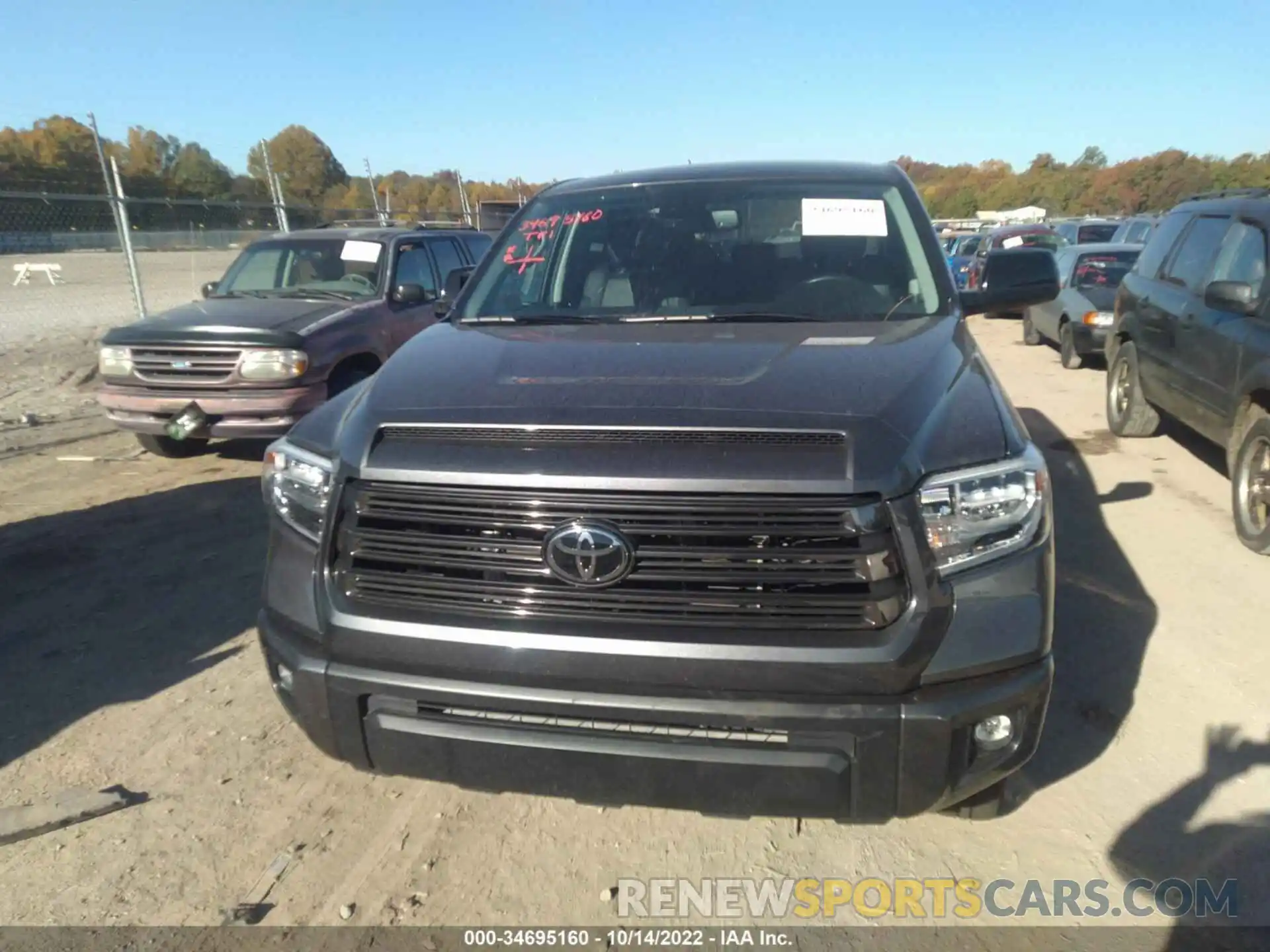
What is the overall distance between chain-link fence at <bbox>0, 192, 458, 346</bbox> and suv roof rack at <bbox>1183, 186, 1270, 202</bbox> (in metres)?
10.4

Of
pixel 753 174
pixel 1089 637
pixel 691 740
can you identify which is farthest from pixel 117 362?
pixel 1089 637

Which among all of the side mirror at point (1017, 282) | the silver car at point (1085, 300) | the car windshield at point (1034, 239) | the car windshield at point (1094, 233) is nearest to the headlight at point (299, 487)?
the side mirror at point (1017, 282)

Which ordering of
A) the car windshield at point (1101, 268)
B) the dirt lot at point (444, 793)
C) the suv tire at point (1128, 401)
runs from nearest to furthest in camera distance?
1. the dirt lot at point (444, 793)
2. the suv tire at point (1128, 401)
3. the car windshield at point (1101, 268)

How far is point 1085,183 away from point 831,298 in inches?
3058

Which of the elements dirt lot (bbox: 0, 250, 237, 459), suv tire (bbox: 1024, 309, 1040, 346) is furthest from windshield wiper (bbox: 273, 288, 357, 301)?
suv tire (bbox: 1024, 309, 1040, 346)

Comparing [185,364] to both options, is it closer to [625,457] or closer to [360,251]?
[360,251]

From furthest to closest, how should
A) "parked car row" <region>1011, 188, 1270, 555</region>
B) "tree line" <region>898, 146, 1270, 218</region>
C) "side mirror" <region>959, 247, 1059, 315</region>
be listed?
"tree line" <region>898, 146, 1270, 218</region> < "parked car row" <region>1011, 188, 1270, 555</region> < "side mirror" <region>959, 247, 1059, 315</region>

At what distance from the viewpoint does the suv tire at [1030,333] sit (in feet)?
44.5

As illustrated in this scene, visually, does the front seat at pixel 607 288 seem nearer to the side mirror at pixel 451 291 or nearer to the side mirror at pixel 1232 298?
the side mirror at pixel 451 291

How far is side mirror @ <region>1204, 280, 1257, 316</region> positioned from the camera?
5251 millimetres

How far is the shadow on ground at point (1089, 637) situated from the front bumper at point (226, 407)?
516 centimetres

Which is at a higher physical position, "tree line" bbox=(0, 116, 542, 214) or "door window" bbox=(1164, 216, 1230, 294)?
"tree line" bbox=(0, 116, 542, 214)

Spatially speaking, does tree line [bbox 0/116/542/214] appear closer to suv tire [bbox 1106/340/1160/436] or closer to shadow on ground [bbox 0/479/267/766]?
shadow on ground [bbox 0/479/267/766]

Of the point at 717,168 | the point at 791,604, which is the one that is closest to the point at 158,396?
the point at 717,168
